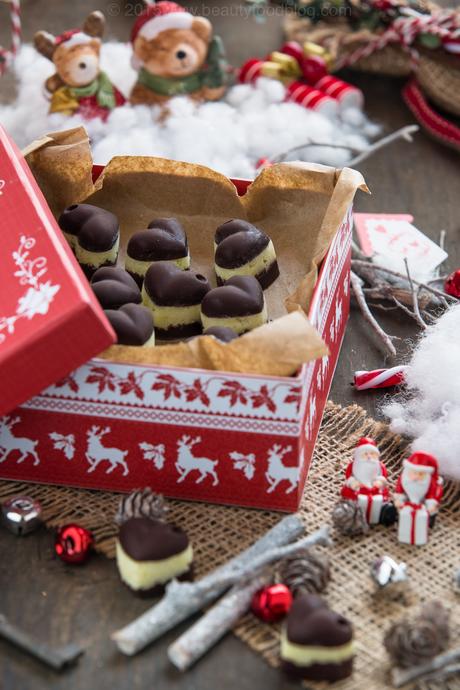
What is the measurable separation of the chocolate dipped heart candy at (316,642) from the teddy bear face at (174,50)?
1478 millimetres

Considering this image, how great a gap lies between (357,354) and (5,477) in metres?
0.65

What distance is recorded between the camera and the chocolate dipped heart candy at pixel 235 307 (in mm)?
1500

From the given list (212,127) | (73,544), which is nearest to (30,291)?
(73,544)

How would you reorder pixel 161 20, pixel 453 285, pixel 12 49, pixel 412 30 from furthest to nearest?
pixel 12 49
pixel 412 30
pixel 161 20
pixel 453 285

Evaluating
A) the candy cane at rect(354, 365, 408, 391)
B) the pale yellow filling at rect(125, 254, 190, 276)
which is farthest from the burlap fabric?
the pale yellow filling at rect(125, 254, 190, 276)

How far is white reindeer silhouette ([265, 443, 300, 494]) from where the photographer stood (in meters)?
1.39

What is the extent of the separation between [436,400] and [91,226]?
0.60 meters

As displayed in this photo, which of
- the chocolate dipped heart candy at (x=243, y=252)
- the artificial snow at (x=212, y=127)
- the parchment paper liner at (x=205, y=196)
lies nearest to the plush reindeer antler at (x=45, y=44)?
the artificial snow at (x=212, y=127)

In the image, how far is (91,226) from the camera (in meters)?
1.64

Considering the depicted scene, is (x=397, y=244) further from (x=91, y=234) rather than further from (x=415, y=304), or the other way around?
(x=91, y=234)

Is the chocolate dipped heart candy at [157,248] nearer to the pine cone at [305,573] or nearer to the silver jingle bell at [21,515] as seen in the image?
the silver jingle bell at [21,515]

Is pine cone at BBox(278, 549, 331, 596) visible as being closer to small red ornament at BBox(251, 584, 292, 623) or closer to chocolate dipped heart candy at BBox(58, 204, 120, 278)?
small red ornament at BBox(251, 584, 292, 623)

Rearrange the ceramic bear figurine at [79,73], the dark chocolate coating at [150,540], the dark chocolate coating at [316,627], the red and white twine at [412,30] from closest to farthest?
the dark chocolate coating at [316,627] < the dark chocolate coating at [150,540] < the ceramic bear figurine at [79,73] < the red and white twine at [412,30]

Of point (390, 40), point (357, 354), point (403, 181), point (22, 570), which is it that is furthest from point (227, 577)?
point (390, 40)
